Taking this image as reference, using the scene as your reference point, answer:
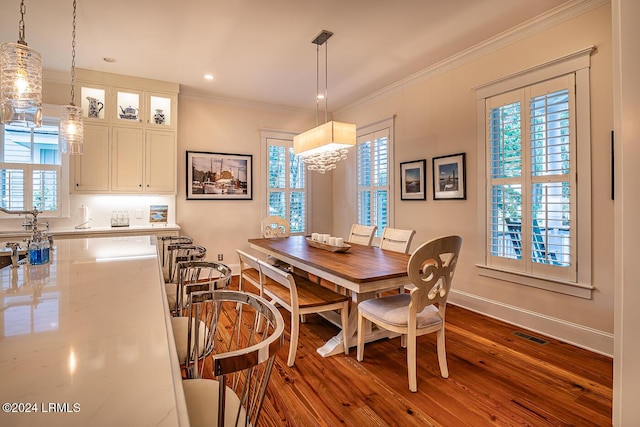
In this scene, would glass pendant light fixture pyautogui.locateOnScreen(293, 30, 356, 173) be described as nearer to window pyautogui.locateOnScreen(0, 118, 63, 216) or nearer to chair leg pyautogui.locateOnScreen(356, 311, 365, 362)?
chair leg pyautogui.locateOnScreen(356, 311, 365, 362)

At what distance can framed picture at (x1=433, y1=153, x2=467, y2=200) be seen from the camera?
11.8 ft

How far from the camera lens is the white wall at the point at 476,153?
2521 mm

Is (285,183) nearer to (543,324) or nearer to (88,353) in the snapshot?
(543,324)

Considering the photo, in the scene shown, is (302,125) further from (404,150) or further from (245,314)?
(245,314)

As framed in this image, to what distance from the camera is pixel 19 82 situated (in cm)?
161

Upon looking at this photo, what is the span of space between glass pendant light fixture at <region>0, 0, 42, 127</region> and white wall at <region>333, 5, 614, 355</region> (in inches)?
146

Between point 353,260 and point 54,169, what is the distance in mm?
4024

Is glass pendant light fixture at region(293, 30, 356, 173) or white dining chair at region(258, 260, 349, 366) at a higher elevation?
glass pendant light fixture at region(293, 30, 356, 173)

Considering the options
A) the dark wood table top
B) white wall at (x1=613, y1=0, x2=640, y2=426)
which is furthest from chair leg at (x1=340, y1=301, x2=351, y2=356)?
white wall at (x1=613, y1=0, x2=640, y2=426)

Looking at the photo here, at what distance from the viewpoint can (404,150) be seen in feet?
14.4

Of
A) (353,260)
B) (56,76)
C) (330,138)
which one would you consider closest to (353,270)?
(353,260)

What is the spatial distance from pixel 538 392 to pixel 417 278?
1.10 meters

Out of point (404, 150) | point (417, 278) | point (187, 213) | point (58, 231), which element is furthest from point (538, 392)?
point (58, 231)

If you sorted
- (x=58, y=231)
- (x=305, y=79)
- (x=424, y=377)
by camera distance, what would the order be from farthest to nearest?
(x=305, y=79), (x=58, y=231), (x=424, y=377)
